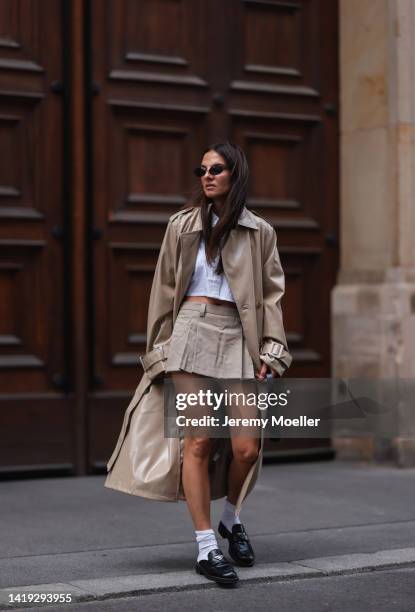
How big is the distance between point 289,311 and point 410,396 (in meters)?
1.11

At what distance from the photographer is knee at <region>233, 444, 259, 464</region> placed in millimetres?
6137

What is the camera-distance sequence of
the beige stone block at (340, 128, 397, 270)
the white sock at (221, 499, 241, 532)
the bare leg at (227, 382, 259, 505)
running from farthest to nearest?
the beige stone block at (340, 128, 397, 270)
the white sock at (221, 499, 241, 532)
the bare leg at (227, 382, 259, 505)

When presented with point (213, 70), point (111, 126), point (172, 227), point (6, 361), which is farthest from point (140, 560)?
point (213, 70)

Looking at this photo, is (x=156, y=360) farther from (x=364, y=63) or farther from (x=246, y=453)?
(x=364, y=63)

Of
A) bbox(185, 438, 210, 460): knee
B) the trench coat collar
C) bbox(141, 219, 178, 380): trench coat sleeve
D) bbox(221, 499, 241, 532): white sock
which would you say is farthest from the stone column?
bbox(185, 438, 210, 460): knee

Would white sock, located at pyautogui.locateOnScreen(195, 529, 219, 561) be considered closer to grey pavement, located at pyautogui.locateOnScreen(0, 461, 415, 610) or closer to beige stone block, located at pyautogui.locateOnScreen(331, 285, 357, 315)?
grey pavement, located at pyautogui.locateOnScreen(0, 461, 415, 610)

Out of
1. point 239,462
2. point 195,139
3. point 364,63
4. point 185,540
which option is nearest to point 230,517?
point 239,462

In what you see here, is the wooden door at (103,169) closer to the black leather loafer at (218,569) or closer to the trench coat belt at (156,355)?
the trench coat belt at (156,355)

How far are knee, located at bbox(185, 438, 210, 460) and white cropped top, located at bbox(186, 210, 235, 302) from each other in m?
0.65

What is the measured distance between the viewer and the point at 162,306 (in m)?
6.23

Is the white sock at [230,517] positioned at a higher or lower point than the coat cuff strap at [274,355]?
lower

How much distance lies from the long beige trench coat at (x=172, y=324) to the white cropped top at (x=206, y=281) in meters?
0.04

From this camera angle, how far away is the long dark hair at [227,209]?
6.14 meters

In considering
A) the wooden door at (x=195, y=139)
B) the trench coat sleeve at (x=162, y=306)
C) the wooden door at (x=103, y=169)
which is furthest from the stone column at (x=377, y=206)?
the trench coat sleeve at (x=162, y=306)
